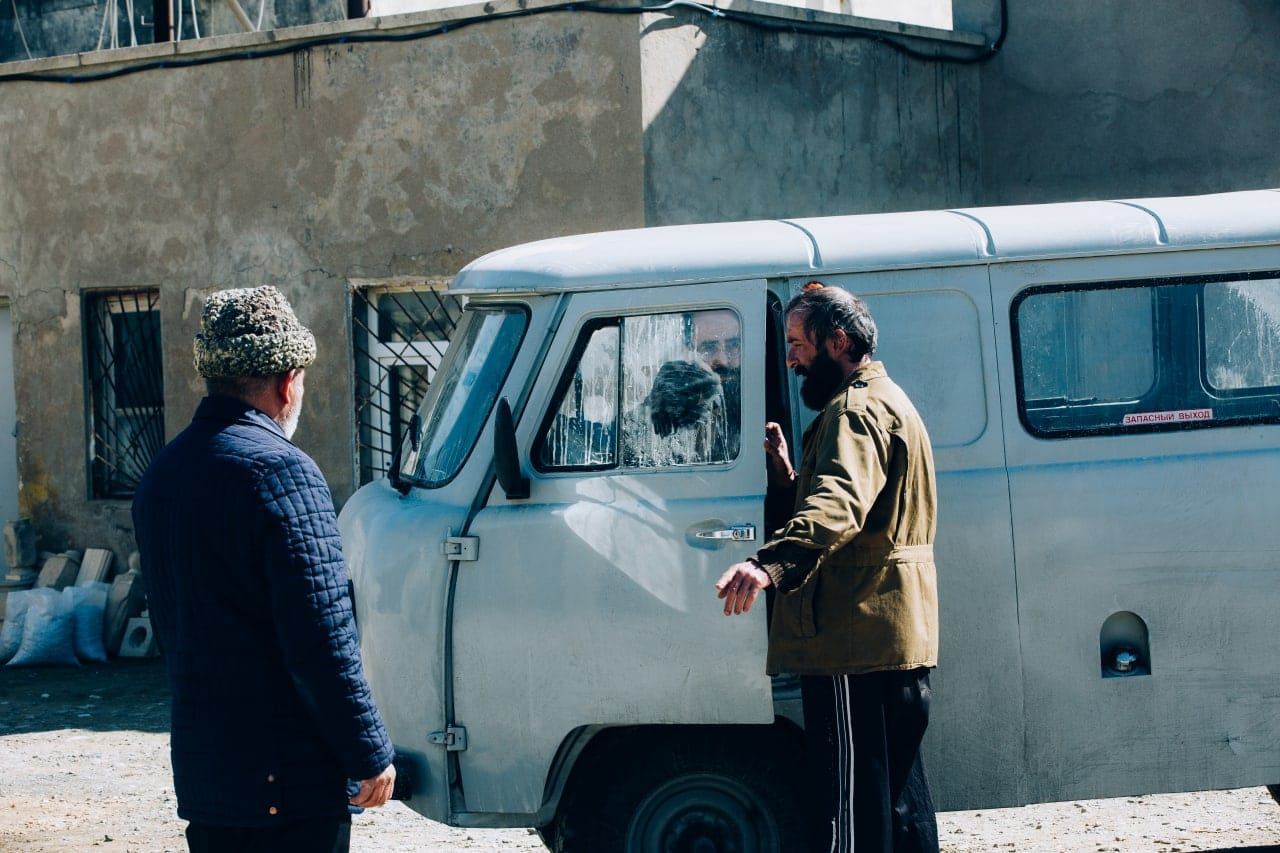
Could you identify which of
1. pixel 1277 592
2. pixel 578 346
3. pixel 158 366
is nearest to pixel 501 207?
pixel 158 366

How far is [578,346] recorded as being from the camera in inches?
184

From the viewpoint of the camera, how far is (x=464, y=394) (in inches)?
191

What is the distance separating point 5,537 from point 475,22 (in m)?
5.23

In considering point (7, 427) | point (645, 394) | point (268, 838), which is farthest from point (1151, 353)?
point (7, 427)

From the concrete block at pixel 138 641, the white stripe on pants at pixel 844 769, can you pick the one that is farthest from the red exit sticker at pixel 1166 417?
the concrete block at pixel 138 641

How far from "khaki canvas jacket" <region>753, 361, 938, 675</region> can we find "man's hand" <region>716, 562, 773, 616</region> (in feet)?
0.63

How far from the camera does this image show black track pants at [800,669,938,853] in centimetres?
406

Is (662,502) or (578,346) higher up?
(578,346)

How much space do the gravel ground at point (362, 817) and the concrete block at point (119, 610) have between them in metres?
2.37

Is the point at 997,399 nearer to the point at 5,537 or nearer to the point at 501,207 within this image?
the point at 501,207

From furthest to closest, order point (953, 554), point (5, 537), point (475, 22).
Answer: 1. point (5, 537)
2. point (475, 22)
3. point (953, 554)

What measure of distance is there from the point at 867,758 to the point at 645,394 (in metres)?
1.29

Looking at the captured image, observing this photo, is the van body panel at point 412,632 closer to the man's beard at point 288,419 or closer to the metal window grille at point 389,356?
the man's beard at point 288,419

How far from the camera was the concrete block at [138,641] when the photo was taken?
1080cm
